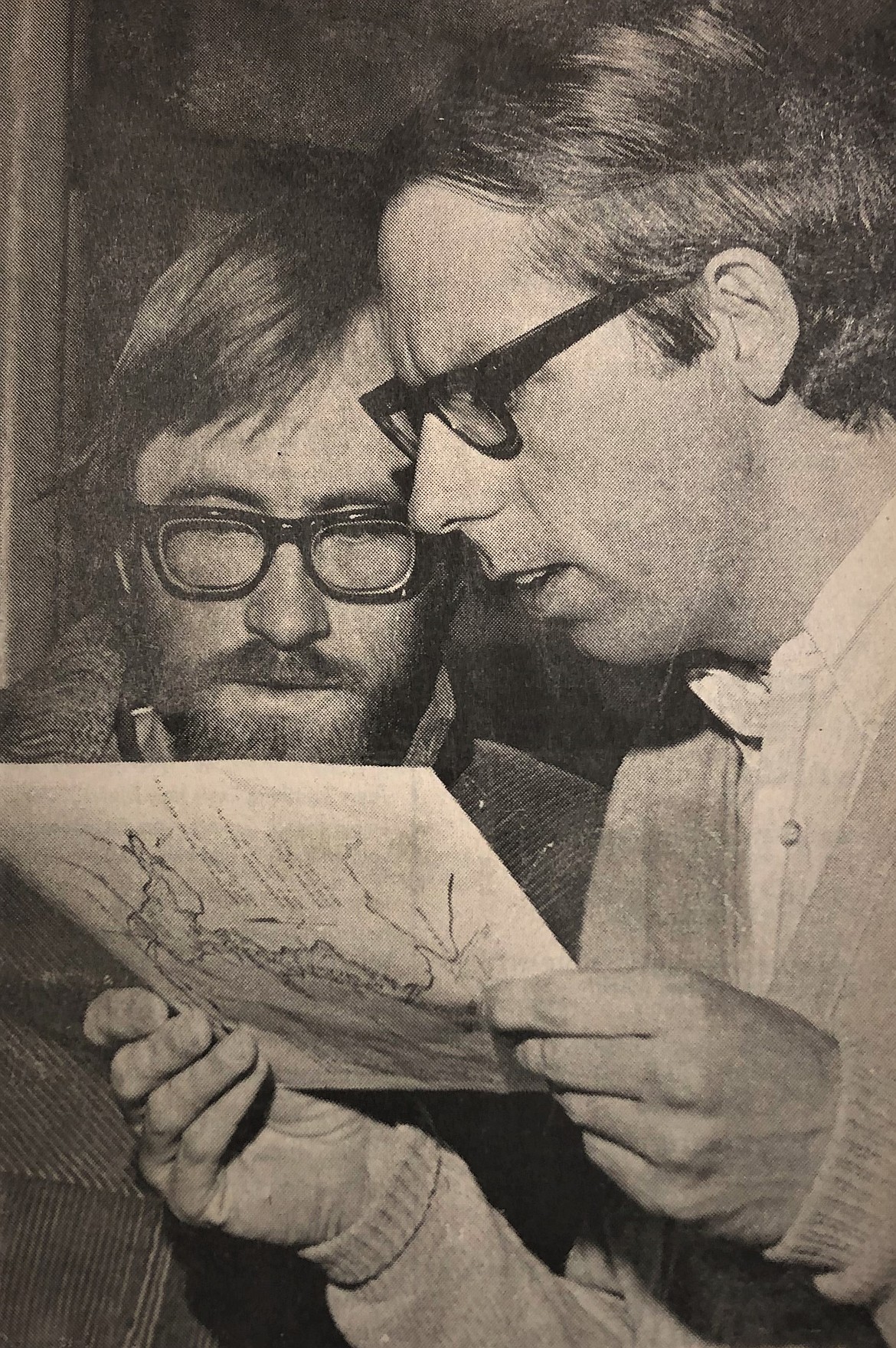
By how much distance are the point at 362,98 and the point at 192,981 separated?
106 centimetres

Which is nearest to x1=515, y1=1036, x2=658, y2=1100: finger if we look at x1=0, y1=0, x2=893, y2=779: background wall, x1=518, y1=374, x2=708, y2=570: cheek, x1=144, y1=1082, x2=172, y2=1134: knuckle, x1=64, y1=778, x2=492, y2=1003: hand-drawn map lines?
x1=64, y1=778, x2=492, y2=1003: hand-drawn map lines

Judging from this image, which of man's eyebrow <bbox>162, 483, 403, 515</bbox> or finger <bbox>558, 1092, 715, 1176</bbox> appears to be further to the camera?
man's eyebrow <bbox>162, 483, 403, 515</bbox>

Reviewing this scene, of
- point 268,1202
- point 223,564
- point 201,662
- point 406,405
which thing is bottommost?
point 268,1202

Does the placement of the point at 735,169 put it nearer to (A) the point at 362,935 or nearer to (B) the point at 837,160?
(B) the point at 837,160

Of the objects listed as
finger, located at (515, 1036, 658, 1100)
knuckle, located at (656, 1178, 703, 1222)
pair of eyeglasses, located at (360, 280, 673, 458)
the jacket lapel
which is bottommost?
knuckle, located at (656, 1178, 703, 1222)

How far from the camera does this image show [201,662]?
60.5 inches

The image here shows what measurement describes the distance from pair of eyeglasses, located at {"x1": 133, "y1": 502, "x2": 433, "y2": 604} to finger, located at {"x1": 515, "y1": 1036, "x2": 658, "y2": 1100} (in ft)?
1.77

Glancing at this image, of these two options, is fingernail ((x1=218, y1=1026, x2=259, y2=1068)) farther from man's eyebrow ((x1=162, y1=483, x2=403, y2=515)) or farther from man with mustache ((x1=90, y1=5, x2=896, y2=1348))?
man's eyebrow ((x1=162, y1=483, x2=403, y2=515))

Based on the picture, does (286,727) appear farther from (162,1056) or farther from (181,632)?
(162,1056)

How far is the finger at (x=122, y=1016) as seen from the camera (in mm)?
1503

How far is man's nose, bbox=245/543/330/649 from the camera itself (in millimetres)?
1503

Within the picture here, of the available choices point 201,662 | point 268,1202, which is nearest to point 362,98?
point 201,662

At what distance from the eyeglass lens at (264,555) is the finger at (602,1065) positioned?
0.56 metres

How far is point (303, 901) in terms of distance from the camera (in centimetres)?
148
